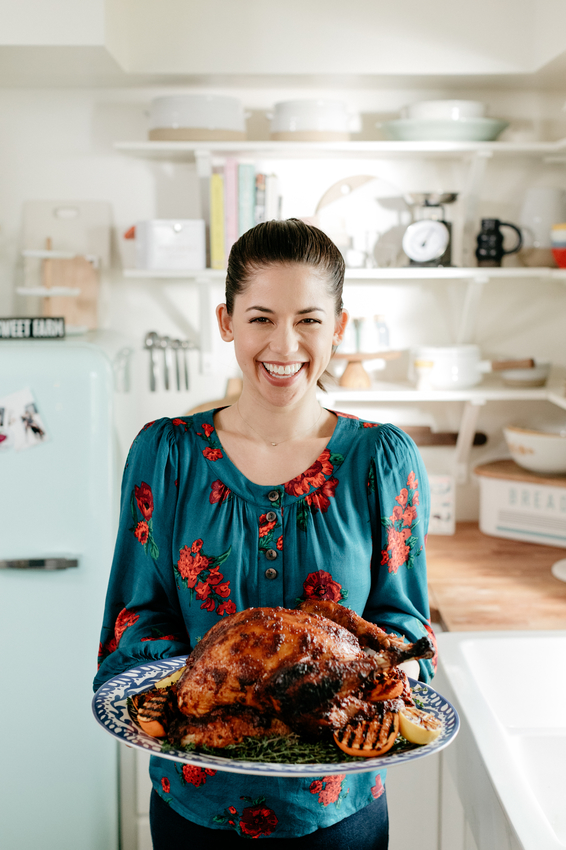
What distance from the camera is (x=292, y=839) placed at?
0.95 meters

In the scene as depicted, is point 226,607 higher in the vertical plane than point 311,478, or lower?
lower

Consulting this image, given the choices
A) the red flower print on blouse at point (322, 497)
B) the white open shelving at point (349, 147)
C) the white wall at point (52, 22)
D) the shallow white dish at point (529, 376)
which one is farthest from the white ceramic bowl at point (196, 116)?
the red flower print on blouse at point (322, 497)

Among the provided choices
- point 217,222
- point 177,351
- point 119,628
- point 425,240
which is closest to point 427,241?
point 425,240

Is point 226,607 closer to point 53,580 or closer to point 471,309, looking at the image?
point 53,580

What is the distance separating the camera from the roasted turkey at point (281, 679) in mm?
737

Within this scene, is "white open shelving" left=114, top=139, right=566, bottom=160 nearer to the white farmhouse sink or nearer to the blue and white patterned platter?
the white farmhouse sink

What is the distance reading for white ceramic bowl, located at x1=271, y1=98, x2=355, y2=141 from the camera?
2.02 m

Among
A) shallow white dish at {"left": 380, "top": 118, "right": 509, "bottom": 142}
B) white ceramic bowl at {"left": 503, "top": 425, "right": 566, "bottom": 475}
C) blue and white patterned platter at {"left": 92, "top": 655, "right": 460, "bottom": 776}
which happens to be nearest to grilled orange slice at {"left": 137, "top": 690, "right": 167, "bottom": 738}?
blue and white patterned platter at {"left": 92, "top": 655, "right": 460, "bottom": 776}

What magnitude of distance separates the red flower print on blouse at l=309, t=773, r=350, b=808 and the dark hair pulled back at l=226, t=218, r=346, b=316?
2.07 ft

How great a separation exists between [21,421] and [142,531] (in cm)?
83

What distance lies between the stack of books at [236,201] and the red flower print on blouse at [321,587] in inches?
51.8

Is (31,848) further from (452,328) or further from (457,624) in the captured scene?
(452,328)

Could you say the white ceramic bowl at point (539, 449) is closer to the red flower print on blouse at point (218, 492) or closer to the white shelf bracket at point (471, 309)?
the white shelf bracket at point (471, 309)

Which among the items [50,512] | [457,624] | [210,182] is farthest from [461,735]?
[210,182]
